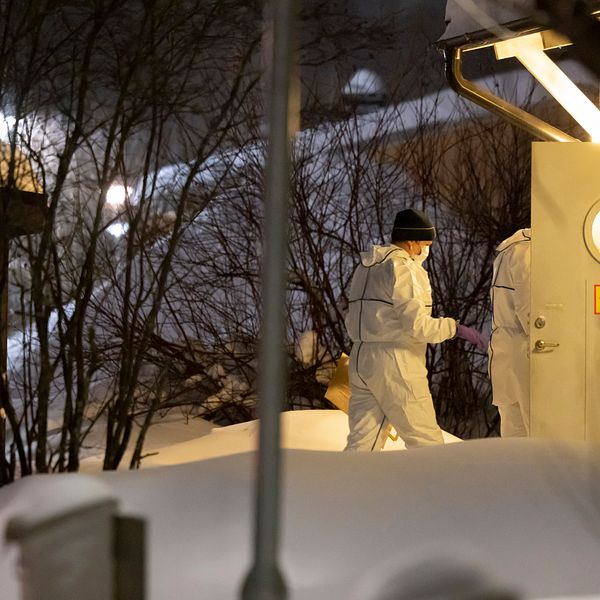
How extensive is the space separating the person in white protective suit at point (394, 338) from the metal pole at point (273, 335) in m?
3.71

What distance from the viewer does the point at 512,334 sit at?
6.10 metres

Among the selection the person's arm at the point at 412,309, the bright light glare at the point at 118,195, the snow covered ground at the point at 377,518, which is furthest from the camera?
the bright light glare at the point at 118,195

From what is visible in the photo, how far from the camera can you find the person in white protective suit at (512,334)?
19.5 ft

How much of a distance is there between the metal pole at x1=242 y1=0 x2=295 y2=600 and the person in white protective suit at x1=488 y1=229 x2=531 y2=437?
14.2ft

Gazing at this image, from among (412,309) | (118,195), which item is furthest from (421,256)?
(118,195)

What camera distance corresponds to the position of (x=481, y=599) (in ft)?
6.08

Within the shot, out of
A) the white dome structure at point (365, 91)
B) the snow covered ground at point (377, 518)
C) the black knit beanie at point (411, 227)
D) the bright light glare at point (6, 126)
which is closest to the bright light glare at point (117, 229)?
the bright light glare at point (6, 126)

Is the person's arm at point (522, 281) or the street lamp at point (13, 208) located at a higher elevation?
the street lamp at point (13, 208)

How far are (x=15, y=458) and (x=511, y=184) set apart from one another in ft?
17.9

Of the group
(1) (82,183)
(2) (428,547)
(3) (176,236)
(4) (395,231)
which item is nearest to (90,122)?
(1) (82,183)

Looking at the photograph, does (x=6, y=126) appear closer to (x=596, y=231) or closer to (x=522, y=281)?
(x=522, y=281)

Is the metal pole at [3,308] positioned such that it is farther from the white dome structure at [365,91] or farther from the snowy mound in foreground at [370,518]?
the white dome structure at [365,91]

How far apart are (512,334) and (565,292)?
3.18 feet

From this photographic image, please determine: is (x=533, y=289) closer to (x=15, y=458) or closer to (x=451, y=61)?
(x=451, y=61)
